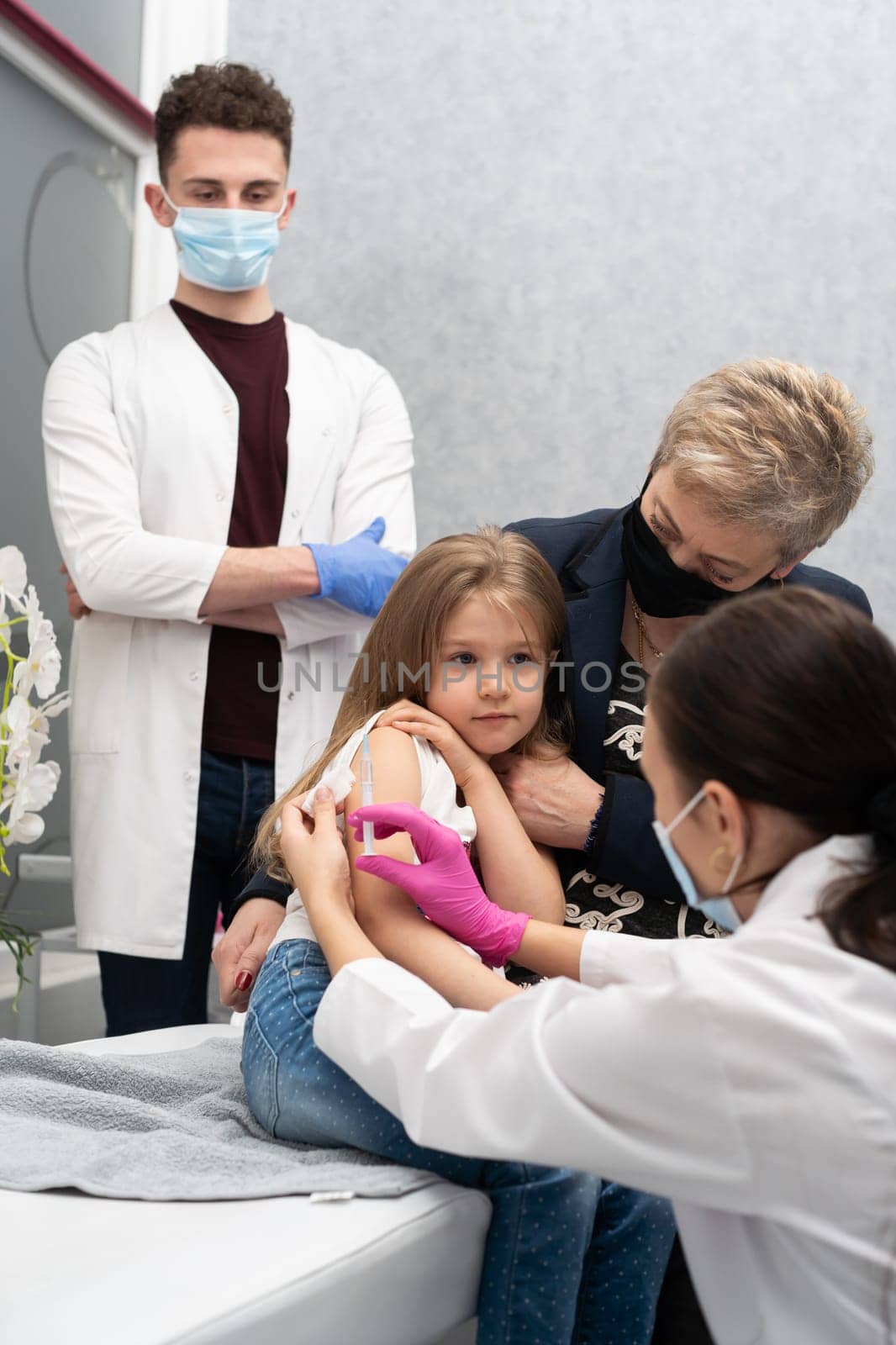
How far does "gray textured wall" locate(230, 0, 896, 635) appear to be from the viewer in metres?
2.66

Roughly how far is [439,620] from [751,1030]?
0.85 metres

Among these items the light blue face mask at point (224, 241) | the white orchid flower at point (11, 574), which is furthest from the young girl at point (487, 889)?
the light blue face mask at point (224, 241)

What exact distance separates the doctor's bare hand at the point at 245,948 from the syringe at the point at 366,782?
0.26 metres

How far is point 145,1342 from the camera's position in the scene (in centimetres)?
81

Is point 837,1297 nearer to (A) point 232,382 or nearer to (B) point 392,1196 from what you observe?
(B) point 392,1196

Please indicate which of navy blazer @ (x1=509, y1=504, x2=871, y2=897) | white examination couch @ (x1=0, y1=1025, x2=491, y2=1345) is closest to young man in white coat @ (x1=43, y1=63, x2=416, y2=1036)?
navy blazer @ (x1=509, y1=504, x2=871, y2=897)

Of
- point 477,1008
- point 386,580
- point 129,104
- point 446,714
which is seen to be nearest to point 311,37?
point 129,104

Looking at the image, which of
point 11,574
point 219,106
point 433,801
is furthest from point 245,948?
point 219,106

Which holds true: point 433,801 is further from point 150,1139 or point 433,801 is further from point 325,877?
point 150,1139

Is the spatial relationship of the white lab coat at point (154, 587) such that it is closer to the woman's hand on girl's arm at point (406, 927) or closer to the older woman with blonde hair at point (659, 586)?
the older woman with blonde hair at point (659, 586)

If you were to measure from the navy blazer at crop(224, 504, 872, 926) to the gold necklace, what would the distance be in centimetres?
4

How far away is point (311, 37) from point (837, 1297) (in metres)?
2.93

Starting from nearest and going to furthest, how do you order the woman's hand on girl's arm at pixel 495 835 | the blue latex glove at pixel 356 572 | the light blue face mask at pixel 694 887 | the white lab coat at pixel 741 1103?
the white lab coat at pixel 741 1103, the light blue face mask at pixel 694 887, the woman's hand on girl's arm at pixel 495 835, the blue latex glove at pixel 356 572

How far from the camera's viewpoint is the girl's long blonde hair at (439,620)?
5.16ft
